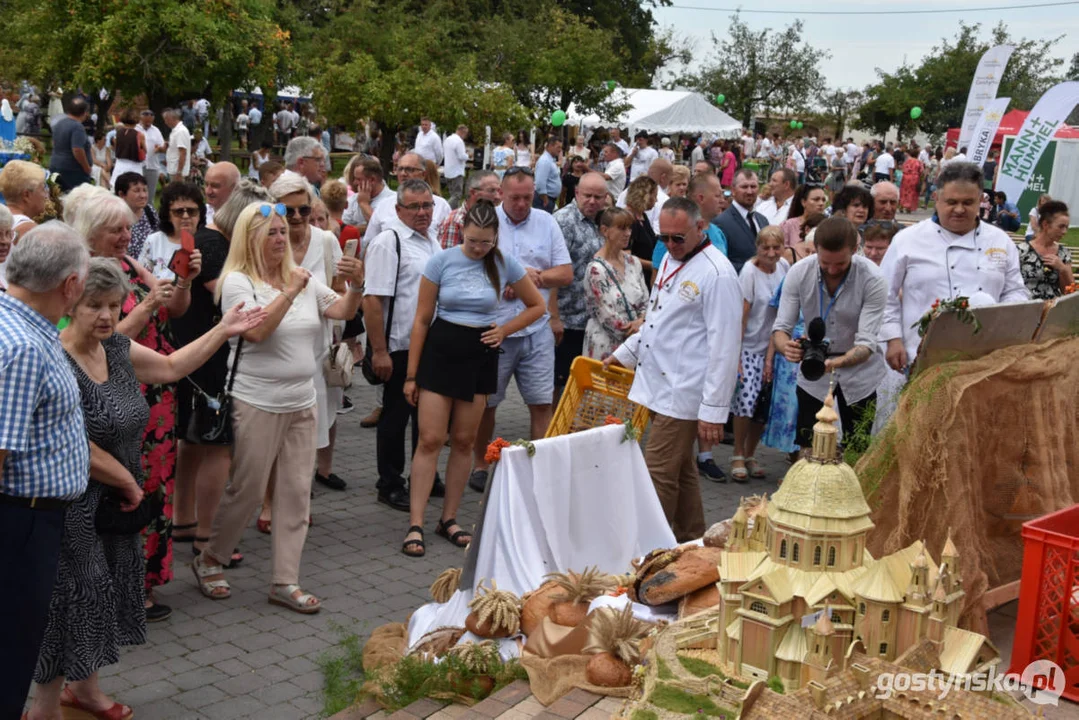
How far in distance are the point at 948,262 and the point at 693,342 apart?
155cm

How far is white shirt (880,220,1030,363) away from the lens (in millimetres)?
6289

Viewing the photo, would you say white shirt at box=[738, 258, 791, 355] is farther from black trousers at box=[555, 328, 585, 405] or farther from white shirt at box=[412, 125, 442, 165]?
white shirt at box=[412, 125, 442, 165]

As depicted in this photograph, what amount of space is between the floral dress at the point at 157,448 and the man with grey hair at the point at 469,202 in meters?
2.15

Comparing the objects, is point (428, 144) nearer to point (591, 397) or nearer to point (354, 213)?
point (354, 213)

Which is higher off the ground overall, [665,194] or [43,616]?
[665,194]

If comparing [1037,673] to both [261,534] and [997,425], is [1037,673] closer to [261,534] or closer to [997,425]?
[997,425]

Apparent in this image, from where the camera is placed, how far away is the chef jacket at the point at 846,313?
6523 mm

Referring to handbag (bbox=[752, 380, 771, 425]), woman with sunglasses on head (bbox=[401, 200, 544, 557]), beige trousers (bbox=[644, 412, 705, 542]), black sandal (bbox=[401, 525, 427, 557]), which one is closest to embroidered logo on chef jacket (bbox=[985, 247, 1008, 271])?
beige trousers (bbox=[644, 412, 705, 542])

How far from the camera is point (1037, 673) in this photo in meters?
3.92

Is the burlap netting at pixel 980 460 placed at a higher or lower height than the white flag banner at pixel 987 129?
lower

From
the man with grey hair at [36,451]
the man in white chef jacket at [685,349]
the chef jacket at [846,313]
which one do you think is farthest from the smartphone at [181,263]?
the chef jacket at [846,313]

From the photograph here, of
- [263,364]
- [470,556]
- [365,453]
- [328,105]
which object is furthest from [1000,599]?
[328,105]

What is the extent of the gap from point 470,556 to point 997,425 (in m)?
2.43

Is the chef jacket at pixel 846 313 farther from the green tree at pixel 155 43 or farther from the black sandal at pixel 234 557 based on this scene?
the green tree at pixel 155 43
